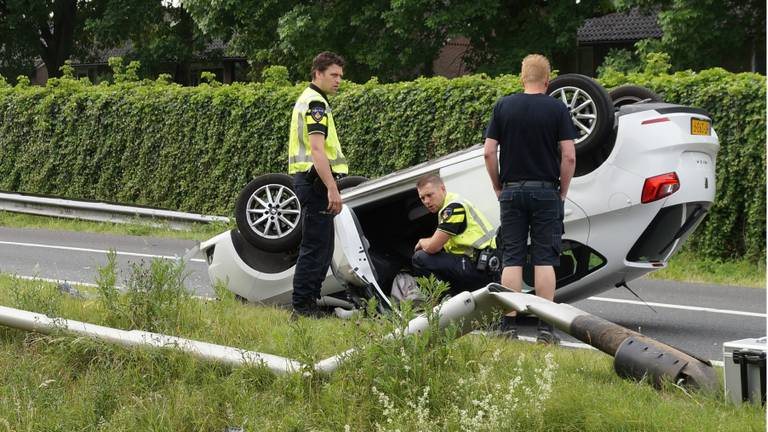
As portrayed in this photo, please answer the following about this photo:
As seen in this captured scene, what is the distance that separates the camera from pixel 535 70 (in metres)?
7.21

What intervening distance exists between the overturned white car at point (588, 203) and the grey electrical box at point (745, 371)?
108 inches

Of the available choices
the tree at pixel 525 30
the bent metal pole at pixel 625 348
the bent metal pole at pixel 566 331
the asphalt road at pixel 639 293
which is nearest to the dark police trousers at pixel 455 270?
the asphalt road at pixel 639 293

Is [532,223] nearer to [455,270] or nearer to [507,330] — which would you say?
[507,330]

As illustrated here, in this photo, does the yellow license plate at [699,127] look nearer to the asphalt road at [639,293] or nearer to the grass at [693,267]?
the asphalt road at [639,293]

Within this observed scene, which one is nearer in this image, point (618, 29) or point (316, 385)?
point (316, 385)

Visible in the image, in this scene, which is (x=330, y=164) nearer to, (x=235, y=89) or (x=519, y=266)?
(x=519, y=266)

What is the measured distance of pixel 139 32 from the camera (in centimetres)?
3853

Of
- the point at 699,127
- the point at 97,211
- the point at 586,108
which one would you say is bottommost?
the point at 97,211

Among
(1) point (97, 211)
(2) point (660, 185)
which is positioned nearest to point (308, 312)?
(2) point (660, 185)

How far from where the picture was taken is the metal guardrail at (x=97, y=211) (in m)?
16.8

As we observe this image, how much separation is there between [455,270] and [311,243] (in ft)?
3.30

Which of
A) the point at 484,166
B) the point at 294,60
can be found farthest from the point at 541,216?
the point at 294,60

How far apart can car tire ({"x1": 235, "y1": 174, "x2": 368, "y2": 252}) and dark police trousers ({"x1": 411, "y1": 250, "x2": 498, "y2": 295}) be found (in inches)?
37.5

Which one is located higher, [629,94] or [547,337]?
[629,94]
